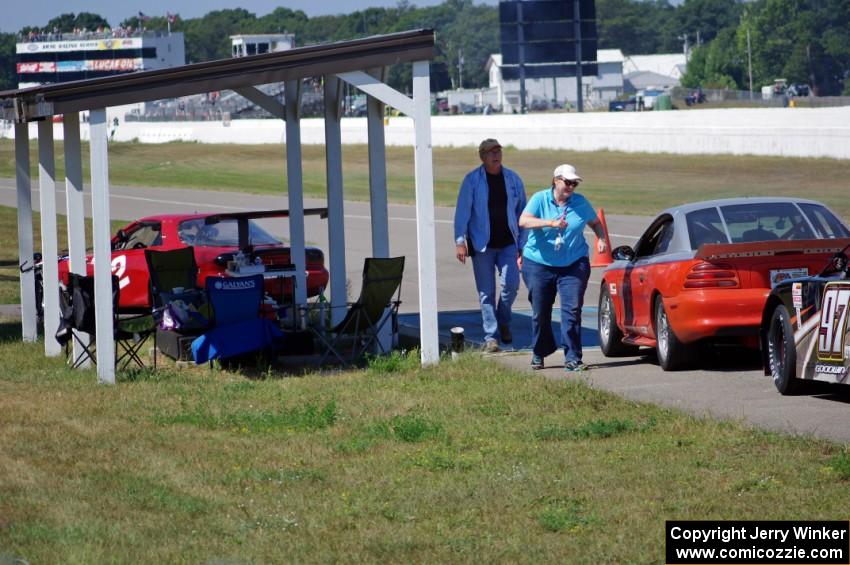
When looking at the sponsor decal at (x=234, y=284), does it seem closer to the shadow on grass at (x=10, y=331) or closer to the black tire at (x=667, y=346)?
the black tire at (x=667, y=346)

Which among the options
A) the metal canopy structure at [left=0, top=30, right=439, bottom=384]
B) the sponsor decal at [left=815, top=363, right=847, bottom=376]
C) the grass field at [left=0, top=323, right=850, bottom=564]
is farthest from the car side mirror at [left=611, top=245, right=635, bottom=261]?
the sponsor decal at [left=815, top=363, right=847, bottom=376]

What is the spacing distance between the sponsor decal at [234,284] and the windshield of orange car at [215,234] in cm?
484

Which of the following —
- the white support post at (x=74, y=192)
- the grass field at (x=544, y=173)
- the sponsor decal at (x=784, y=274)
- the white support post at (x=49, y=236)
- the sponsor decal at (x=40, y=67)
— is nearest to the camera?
the sponsor decal at (x=784, y=274)

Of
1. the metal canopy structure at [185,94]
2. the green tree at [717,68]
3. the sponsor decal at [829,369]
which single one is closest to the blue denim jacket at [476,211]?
the metal canopy structure at [185,94]

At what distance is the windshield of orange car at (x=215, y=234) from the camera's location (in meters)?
17.1

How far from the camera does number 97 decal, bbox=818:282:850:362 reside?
8.80m

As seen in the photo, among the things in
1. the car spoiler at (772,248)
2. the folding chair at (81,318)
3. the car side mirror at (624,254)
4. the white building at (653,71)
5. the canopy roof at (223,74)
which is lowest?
the folding chair at (81,318)

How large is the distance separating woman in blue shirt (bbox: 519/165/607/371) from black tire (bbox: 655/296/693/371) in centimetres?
67

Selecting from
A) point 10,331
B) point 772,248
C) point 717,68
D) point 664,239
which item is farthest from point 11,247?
point 717,68

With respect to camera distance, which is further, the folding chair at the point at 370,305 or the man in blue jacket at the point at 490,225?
the man in blue jacket at the point at 490,225

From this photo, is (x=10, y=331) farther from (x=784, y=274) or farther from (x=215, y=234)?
(x=784, y=274)

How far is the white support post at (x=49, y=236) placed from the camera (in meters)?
13.0

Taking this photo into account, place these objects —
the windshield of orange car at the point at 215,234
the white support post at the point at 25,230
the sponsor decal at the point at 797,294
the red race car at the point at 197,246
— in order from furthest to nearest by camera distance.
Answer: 1. the windshield of orange car at the point at 215,234
2. the red race car at the point at 197,246
3. the white support post at the point at 25,230
4. the sponsor decal at the point at 797,294

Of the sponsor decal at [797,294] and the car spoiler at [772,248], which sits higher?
the car spoiler at [772,248]
